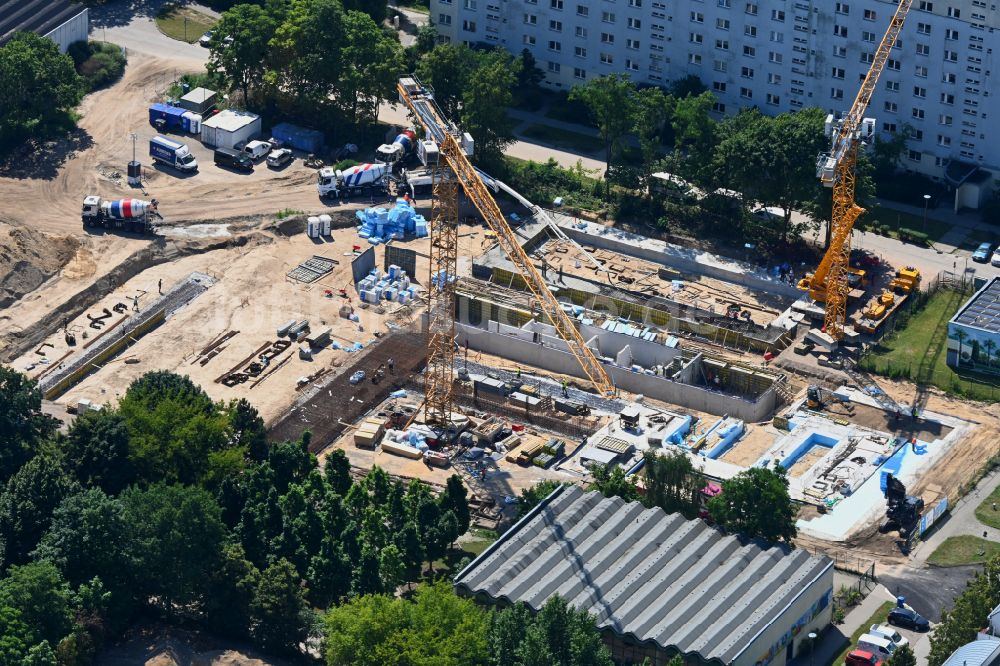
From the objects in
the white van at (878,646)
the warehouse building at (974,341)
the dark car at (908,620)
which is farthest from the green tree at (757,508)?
the warehouse building at (974,341)

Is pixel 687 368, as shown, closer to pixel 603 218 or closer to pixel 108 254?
pixel 603 218

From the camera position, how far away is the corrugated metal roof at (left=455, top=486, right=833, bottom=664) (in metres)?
135

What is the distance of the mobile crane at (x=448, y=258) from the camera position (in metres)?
159

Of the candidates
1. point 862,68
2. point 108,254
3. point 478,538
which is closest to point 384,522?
point 478,538

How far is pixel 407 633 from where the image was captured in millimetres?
131250

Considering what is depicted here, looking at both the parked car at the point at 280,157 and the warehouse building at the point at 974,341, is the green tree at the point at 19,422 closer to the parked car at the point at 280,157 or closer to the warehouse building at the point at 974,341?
the parked car at the point at 280,157

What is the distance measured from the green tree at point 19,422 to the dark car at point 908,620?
5635 centimetres

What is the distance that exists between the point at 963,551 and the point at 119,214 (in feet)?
244

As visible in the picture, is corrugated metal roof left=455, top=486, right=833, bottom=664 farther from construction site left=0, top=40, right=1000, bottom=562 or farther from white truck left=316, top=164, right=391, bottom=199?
white truck left=316, top=164, right=391, bottom=199

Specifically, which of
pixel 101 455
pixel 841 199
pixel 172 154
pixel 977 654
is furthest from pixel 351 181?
pixel 977 654

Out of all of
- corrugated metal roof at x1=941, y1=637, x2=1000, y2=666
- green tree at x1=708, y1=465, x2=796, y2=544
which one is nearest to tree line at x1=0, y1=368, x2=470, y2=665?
green tree at x1=708, y1=465, x2=796, y2=544

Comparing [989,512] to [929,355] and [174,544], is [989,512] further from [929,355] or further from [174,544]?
[174,544]

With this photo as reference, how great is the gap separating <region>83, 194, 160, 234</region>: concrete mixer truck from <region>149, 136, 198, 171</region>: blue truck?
409 inches

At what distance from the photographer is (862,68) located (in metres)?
194
